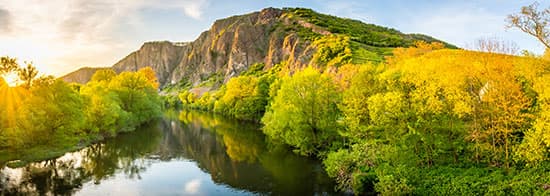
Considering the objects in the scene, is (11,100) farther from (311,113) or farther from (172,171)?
(311,113)

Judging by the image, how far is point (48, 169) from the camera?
3962cm

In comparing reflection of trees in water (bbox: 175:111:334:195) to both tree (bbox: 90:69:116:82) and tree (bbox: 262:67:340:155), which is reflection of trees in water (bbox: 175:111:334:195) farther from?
tree (bbox: 90:69:116:82)

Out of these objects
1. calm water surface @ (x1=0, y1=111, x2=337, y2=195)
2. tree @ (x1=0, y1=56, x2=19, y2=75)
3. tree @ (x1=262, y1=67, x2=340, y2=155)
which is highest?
tree @ (x1=0, y1=56, x2=19, y2=75)

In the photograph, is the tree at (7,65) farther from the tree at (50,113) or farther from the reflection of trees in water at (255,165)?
the reflection of trees in water at (255,165)

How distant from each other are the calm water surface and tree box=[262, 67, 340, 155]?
2.62 meters

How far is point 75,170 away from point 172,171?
9.94 metres

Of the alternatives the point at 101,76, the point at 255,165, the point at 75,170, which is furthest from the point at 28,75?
the point at 101,76

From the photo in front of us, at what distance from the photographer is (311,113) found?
149ft

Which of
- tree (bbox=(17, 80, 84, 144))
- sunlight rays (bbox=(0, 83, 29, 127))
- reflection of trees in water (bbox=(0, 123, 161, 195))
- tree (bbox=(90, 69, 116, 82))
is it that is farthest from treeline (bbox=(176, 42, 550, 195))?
tree (bbox=(90, 69, 116, 82))

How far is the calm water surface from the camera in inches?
1302

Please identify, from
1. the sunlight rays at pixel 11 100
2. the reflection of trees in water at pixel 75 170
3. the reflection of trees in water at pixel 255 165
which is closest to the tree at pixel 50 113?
the sunlight rays at pixel 11 100

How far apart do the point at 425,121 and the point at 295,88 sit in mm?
20743

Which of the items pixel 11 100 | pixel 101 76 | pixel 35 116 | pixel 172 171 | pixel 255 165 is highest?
pixel 101 76

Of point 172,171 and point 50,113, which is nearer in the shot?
point 50,113
